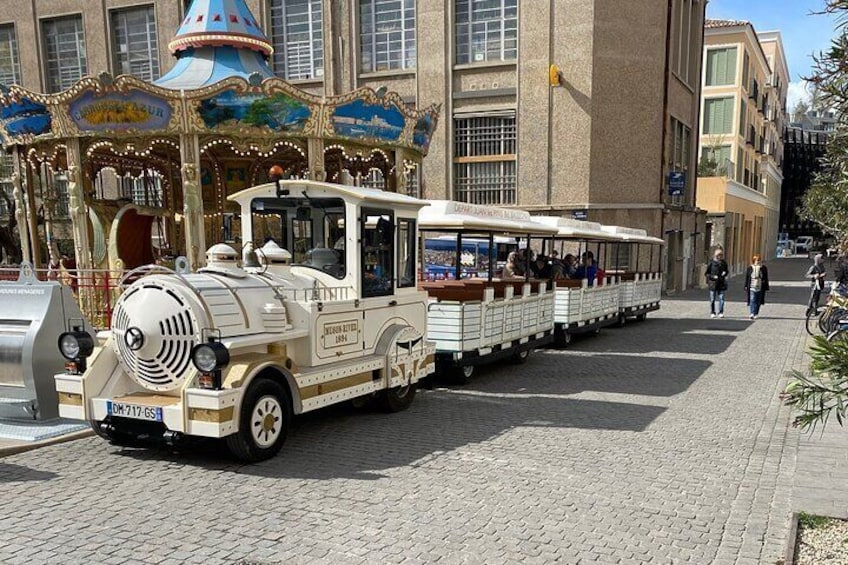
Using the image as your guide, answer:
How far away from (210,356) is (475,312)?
485 centimetres

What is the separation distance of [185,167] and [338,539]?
9.34 metres

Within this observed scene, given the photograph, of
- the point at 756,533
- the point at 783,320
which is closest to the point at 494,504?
the point at 756,533

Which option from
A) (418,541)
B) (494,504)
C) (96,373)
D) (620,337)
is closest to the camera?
(418,541)

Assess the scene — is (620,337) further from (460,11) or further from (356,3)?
(356,3)

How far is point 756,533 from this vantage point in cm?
461

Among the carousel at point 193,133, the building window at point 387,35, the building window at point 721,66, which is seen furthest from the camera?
the building window at point 721,66

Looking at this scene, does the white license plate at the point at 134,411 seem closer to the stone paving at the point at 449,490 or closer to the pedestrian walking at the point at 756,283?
the stone paving at the point at 449,490

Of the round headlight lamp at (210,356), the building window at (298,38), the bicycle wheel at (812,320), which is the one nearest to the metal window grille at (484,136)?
the building window at (298,38)

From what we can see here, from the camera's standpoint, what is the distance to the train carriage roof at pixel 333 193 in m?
6.99

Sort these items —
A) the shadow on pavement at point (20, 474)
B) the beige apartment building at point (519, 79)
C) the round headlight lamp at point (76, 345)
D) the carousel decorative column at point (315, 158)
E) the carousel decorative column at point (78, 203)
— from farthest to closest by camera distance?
the beige apartment building at point (519, 79)
the carousel decorative column at point (315, 158)
the carousel decorative column at point (78, 203)
the round headlight lamp at point (76, 345)
the shadow on pavement at point (20, 474)

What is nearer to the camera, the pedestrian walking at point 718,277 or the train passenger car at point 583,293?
the train passenger car at point 583,293

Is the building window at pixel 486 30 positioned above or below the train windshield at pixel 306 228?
above

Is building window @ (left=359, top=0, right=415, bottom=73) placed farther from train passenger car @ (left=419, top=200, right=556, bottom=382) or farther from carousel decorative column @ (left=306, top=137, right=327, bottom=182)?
train passenger car @ (left=419, top=200, right=556, bottom=382)

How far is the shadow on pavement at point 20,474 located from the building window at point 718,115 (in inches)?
1427
